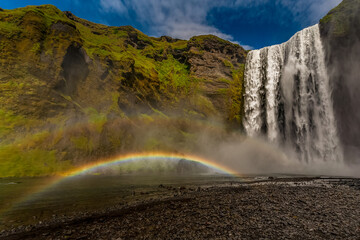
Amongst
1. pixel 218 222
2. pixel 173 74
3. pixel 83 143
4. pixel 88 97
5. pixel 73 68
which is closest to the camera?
pixel 218 222

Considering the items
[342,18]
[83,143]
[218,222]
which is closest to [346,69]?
[342,18]

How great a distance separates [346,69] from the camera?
4138cm

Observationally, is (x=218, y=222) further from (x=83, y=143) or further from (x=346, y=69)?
(x=346, y=69)

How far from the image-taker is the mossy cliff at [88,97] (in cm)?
4459

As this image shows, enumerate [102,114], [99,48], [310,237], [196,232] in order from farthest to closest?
1. [99,48]
2. [102,114]
3. [196,232]
4. [310,237]

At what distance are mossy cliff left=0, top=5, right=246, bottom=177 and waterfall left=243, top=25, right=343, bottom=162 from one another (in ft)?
47.7

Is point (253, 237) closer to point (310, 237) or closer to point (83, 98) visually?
point (310, 237)

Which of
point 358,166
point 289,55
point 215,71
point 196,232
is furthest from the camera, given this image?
point 215,71

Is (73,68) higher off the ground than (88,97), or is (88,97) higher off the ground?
(73,68)

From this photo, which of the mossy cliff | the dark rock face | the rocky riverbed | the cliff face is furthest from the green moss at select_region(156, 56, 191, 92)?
the rocky riverbed

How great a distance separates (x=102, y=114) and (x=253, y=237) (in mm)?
59181

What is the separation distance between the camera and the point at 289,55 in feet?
161

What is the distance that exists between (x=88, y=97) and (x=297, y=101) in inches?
2314

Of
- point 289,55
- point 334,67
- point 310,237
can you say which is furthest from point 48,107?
point 334,67
